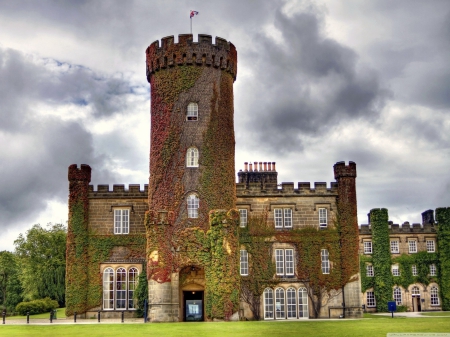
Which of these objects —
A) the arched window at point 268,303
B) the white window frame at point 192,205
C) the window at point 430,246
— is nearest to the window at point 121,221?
the white window frame at point 192,205

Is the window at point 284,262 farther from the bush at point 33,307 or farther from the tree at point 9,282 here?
the tree at point 9,282

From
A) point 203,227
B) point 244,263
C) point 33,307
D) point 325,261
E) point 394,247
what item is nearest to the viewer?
point 203,227

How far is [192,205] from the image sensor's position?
139 ft

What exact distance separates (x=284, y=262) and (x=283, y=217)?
136 inches

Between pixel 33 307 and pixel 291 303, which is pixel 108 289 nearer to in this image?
pixel 33 307

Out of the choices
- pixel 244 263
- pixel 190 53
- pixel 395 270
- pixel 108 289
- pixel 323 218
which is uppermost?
pixel 190 53

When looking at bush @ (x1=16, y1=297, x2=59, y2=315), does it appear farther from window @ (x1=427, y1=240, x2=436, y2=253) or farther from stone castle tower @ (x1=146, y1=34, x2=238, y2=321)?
window @ (x1=427, y1=240, x2=436, y2=253)

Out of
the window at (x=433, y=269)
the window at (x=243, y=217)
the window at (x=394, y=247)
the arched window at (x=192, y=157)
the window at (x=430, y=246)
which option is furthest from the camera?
the window at (x=430, y=246)

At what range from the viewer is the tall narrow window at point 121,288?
145 feet

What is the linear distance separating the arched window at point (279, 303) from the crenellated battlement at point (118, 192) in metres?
12.5

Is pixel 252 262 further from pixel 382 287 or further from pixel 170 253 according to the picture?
pixel 382 287

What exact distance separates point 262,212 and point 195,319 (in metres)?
9.78

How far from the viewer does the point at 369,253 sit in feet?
206

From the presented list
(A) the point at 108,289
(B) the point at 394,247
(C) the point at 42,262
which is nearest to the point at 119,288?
(A) the point at 108,289
